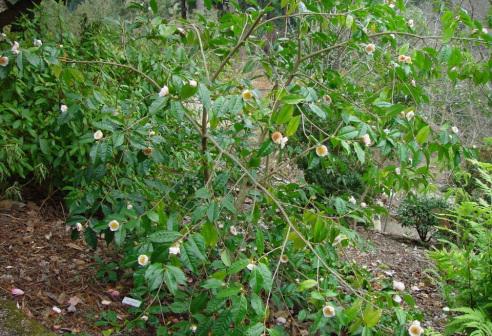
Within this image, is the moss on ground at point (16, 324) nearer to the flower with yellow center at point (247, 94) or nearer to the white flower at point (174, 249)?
the white flower at point (174, 249)

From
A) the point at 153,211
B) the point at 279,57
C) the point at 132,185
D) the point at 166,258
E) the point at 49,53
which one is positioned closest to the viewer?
the point at 166,258

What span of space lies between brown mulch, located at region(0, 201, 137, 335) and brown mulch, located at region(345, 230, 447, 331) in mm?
1670

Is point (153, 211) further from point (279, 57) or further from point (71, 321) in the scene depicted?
point (279, 57)

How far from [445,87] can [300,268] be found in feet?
21.3

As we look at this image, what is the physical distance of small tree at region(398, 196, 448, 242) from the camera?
19.1 feet

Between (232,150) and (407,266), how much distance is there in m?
2.77

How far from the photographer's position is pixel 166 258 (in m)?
1.34

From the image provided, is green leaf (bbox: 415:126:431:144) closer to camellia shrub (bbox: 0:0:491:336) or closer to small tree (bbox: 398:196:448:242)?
camellia shrub (bbox: 0:0:491:336)

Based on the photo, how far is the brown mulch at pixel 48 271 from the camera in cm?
226

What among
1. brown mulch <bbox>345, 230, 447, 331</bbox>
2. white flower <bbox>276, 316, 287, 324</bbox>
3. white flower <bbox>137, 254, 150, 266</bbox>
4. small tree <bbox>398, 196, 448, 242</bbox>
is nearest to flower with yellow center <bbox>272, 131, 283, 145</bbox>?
white flower <bbox>137, 254, 150, 266</bbox>

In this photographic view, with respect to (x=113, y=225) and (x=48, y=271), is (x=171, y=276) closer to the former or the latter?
(x=113, y=225)

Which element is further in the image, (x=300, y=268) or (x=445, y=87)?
(x=445, y=87)

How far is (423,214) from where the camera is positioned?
584 centimetres

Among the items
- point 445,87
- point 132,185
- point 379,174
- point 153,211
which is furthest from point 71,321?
point 445,87
